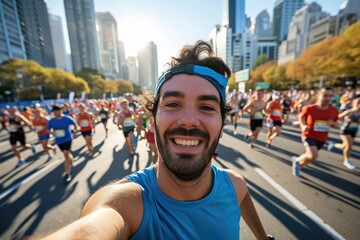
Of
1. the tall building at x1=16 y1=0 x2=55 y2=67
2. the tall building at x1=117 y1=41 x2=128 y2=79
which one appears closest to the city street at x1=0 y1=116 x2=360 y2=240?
the tall building at x1=16 y1=0 x2=55 y2=67

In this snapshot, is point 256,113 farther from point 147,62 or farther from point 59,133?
point 147,62

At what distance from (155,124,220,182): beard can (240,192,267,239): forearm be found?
63 cm

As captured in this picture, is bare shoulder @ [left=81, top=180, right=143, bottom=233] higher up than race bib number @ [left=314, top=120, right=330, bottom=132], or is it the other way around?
bare shoulder @ [left=81, top=180, right=143, bottom=233]

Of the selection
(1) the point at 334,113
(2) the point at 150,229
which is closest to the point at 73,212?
(2) the point at 150,229

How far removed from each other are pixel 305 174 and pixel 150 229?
4.96 meters

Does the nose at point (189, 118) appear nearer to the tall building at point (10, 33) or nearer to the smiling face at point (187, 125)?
the smiling face at point (187, 125)

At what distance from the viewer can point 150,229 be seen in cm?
116

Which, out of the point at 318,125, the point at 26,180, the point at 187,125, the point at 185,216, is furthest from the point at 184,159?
the point at 26,180

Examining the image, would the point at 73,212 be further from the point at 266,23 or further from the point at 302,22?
the point at 266,23

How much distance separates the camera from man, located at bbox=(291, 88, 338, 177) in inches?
175

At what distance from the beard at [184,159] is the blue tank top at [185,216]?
184mm

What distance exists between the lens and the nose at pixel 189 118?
129 centimetres

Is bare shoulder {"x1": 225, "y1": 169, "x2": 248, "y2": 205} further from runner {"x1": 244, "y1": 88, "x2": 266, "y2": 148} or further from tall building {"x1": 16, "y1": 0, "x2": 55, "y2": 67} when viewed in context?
tall building {"x1": 16, "y1": 0, "x2": 55, "y2": 67}

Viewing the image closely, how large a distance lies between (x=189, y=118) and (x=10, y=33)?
3612 inches
